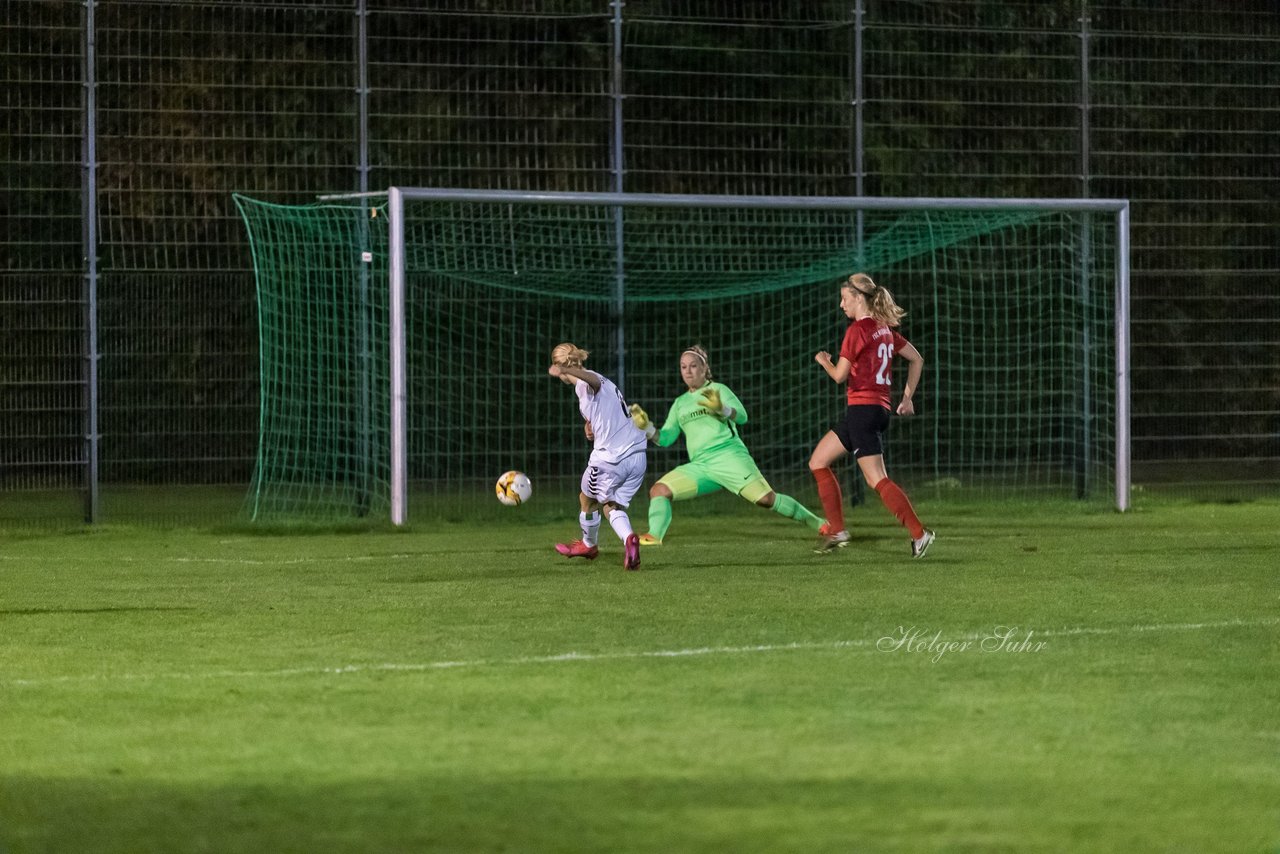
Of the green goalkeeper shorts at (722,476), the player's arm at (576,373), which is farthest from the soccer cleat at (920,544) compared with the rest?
the player's arm at (576,373)

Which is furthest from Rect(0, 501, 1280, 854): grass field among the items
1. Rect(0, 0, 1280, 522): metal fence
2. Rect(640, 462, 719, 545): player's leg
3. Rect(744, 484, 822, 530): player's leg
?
Rect(0, 0, 1280, 522): metal fence

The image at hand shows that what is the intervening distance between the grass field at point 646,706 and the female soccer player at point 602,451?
394mm

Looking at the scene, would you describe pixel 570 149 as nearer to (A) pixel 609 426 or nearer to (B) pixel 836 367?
(A) pixel 609 426

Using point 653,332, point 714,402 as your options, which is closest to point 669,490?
point 714,402

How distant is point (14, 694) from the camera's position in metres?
7.61

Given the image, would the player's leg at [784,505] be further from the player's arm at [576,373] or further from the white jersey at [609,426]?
the player's arm at [576,373]

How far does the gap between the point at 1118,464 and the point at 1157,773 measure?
11733mm

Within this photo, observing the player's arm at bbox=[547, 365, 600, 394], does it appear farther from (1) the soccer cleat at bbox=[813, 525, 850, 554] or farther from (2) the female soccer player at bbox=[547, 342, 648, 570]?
(1) the soccer cleat at bbox=[813, 525, 850, 554]

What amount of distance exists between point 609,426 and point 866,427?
1571 millimetres

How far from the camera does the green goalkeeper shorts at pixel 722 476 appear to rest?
539 inches

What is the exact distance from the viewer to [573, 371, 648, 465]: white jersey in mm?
12805

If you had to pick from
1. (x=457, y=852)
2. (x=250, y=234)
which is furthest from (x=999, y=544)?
(x=457, y=852)

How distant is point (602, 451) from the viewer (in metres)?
12.8

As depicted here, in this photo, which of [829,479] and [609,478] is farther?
[829,479]
